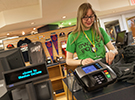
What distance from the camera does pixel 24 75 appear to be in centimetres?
103

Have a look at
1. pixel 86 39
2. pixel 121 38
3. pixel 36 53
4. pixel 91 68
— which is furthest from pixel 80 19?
pixel 36 53

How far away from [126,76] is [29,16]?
199 inches

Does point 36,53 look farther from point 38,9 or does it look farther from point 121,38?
point 121,38

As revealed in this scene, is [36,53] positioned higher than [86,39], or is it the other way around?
[86,39]

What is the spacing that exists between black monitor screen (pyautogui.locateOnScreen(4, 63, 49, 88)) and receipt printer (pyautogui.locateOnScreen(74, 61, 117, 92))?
382 mm

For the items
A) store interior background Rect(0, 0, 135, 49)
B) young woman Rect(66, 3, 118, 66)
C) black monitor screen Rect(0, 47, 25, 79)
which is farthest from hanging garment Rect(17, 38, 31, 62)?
young woman Rect(66, 3, 118, 66)

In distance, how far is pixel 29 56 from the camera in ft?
17.3

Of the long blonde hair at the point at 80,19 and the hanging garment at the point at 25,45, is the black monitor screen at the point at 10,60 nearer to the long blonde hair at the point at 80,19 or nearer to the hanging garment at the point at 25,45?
the long blonde hair at the point at 80,19

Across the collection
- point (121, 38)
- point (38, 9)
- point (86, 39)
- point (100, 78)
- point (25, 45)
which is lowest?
point (100, 78)

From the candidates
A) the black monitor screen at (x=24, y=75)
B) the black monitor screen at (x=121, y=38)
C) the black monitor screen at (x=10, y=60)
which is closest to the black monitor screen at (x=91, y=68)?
the black monitor screen at (x=24, y=75)

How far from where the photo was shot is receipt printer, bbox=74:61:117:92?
2.39 feet

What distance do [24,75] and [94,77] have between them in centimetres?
58

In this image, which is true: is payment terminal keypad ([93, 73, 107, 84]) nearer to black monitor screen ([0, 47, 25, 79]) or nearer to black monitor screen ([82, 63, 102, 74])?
black monitor screen ([82, 63, 102, 74])

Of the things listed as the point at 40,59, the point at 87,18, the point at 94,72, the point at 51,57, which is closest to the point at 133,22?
the point at 51,57
